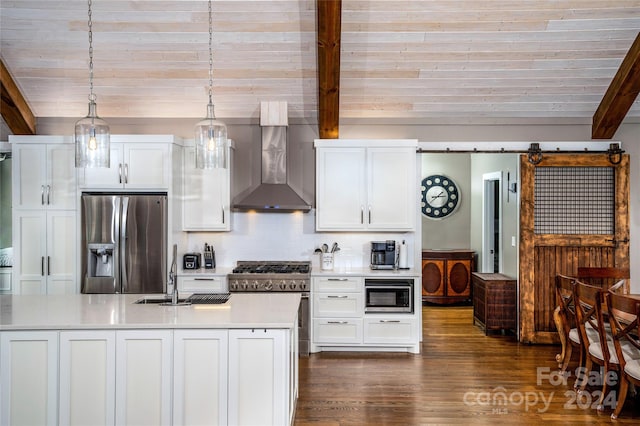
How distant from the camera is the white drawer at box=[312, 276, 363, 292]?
207 inches

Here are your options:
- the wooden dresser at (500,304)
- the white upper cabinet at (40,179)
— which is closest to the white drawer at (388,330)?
the wooden dresser at (500,304)

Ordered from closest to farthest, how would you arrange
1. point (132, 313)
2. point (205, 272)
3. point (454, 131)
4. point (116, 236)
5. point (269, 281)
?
point (132, 313) → point (116, 236) → point (269, 281) → point (205, 272) → point (454, 131)

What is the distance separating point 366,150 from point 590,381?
10.0 ft

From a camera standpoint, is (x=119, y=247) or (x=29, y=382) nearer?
(x=29, y=382)

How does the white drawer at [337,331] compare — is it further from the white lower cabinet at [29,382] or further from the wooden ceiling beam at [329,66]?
the white lower cabinet at [29,382]

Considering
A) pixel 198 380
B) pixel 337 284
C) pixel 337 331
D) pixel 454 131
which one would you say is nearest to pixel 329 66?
pixel 454 131

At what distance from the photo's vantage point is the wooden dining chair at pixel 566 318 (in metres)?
4.32

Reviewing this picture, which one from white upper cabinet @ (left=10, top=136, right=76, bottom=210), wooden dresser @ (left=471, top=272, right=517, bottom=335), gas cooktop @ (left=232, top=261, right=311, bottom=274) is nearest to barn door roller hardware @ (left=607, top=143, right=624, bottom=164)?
wooden dresser @ (left=471, top=272, right=517, bottom=335)

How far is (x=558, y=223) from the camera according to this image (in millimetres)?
5641

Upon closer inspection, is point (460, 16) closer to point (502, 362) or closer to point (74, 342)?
point (502, 362)

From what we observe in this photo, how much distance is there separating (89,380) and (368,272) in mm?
3058

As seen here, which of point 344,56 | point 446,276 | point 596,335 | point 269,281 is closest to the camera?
point 596,335

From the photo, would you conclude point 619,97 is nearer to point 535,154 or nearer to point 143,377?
point 535,154

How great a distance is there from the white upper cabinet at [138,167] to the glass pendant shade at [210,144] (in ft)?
6.42
